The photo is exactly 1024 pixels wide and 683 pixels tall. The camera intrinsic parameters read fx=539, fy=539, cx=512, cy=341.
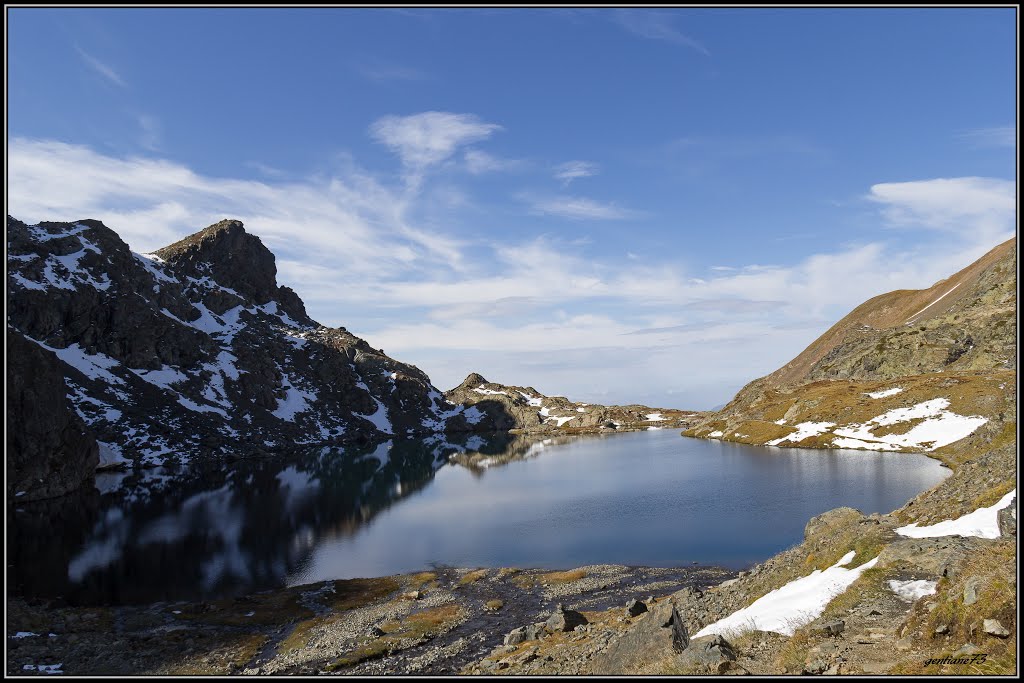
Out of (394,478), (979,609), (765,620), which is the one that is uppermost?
(979,609)

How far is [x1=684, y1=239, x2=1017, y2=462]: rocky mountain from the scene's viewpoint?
117m

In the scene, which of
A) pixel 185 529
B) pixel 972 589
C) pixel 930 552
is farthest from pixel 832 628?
pixel 185 529

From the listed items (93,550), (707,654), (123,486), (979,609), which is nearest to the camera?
(979,609)

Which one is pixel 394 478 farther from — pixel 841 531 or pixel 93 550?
pixel 841 531

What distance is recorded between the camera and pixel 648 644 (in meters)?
23.8

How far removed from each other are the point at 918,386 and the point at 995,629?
153295 mm

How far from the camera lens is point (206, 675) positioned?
41.3m

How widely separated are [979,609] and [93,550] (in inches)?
4026

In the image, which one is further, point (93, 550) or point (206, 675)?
point (93, 550)

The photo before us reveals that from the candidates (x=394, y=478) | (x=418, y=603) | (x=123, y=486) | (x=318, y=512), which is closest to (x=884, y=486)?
(x=418, y=603)

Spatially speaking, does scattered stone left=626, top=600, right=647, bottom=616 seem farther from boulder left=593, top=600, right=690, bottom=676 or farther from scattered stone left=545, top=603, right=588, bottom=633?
boulder left=593, top=600, right=690, bottom=676

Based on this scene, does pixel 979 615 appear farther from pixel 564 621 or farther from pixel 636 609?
pixel 636 609

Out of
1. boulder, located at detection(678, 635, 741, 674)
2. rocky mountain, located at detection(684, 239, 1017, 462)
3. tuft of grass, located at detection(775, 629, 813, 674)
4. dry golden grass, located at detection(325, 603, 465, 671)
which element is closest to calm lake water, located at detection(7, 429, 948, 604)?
rocky mountain, located at detection(684, 239, 1017, 462)

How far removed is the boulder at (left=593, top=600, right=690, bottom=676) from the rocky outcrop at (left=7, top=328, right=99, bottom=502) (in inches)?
5697
